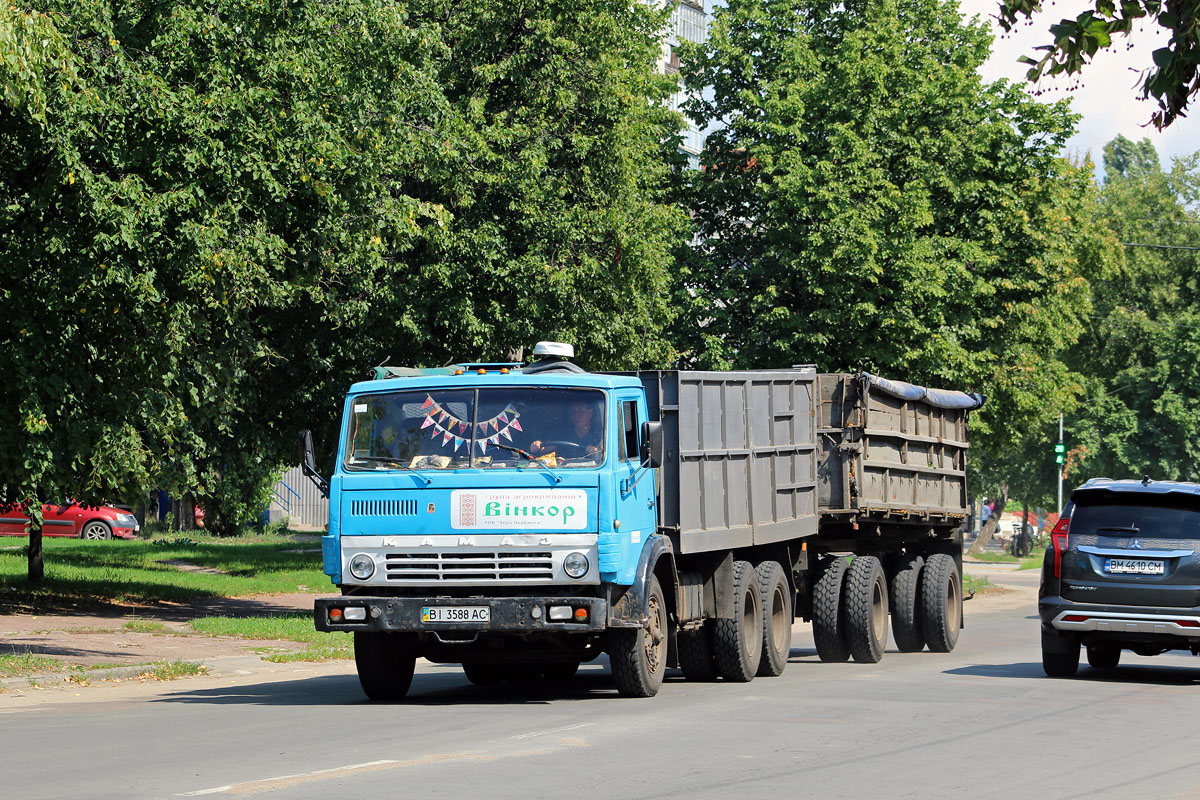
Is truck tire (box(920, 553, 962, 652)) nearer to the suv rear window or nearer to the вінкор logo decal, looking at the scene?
the suv rear window

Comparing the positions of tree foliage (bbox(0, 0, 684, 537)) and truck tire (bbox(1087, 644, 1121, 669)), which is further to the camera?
truck tire (bbox(1087, 644, 1121, 669))

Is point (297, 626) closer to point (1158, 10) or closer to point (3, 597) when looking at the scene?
point (3, 597)

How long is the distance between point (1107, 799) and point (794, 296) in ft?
85.7

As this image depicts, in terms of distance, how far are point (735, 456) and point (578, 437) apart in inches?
121

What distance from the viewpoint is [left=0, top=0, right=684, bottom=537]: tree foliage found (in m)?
15.5

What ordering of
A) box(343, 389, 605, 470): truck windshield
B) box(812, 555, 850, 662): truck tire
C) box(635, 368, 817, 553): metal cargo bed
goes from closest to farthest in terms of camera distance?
box(343, 389, 605, 470): truck windshield → box(635, 368, 817, 553): metal cargo bed → box(812, 555, 850, 662): truck tire

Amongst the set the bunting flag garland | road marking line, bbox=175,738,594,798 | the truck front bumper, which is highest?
the bunting flag garland

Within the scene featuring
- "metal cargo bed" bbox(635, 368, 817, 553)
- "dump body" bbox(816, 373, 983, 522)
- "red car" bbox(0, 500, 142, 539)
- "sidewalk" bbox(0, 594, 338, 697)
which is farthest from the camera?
"red car" bbox(0, 500, 142, 539)

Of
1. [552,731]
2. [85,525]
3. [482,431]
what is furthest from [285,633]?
[85,525]

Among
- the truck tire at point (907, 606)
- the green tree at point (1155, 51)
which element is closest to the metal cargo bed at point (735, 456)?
the truck tire at point (907, 606)

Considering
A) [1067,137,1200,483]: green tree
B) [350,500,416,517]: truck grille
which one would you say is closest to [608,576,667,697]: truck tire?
[350,500,416,517]: truck grille

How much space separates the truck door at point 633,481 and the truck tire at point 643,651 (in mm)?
462

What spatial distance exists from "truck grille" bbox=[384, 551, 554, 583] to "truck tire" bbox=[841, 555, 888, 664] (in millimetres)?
6900

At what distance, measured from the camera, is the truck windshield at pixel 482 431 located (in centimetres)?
1296
